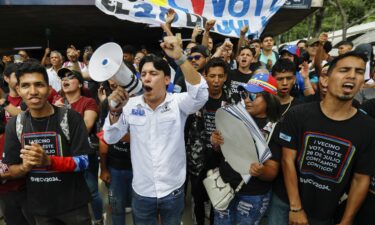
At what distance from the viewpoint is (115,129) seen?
237cm

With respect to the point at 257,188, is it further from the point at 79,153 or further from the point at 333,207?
the point at 79,153

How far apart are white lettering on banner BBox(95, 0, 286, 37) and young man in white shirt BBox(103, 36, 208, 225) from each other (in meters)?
3.32

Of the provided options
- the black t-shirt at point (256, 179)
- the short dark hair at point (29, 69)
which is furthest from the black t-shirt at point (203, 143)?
the short dark hair at point (29, 69)

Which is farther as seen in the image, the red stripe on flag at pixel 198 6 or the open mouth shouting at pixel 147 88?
the red stripe on flag at pixel 198 6

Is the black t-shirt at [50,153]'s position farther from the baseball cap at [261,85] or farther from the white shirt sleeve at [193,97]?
the baseball cap at [261,85]

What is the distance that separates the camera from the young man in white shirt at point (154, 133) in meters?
2.29

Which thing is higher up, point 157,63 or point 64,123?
point 157,63

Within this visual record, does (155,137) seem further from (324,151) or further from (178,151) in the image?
(324,151)

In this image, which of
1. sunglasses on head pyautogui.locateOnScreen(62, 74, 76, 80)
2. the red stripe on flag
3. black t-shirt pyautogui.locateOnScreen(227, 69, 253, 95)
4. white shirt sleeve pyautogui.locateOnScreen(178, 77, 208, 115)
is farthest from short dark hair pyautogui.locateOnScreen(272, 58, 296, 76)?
the red stripe on flag

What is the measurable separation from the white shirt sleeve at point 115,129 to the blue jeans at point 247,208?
3.70 ft

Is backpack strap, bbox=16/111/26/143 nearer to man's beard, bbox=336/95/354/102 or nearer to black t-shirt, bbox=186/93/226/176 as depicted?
black t-shirt, bbox=186/93/226/176

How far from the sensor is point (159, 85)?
2.31 m

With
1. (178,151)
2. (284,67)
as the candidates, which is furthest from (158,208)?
(284,67)

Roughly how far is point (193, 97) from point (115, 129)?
0.71 meters
